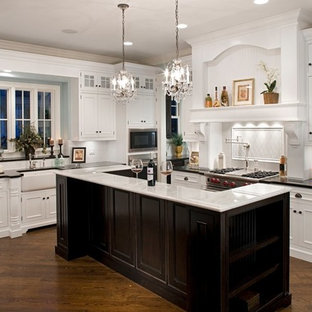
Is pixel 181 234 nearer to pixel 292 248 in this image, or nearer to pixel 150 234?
pixel 150 234

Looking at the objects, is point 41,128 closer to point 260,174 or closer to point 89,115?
point 89,115

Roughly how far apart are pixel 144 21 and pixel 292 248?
342cm

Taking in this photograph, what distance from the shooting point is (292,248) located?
14.2ft

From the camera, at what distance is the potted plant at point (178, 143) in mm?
7523

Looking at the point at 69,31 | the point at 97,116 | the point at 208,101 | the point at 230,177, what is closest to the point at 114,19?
the point at 69,31

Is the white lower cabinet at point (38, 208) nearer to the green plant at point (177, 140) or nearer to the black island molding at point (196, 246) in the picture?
the black island molding at point (196, 246)

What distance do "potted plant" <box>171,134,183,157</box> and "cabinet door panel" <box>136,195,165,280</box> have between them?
4238 millimetres

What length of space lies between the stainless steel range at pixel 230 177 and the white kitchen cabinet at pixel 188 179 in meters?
0.17

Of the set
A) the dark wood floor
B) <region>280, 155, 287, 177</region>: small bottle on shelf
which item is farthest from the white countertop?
<region>280, 155, 287, 177</region>: small bottle on shelf

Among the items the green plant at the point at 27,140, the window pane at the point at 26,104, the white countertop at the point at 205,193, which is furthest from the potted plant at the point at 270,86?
the window pane at the point at 26,104

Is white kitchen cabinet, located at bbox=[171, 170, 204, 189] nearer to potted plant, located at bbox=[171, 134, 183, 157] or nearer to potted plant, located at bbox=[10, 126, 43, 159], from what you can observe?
potted plant, located at bbox=[171, 134, 183, 157]

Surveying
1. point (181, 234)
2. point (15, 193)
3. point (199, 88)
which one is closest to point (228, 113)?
point (199, 88)

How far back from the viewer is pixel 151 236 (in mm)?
3293

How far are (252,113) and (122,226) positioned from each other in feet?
7.68
